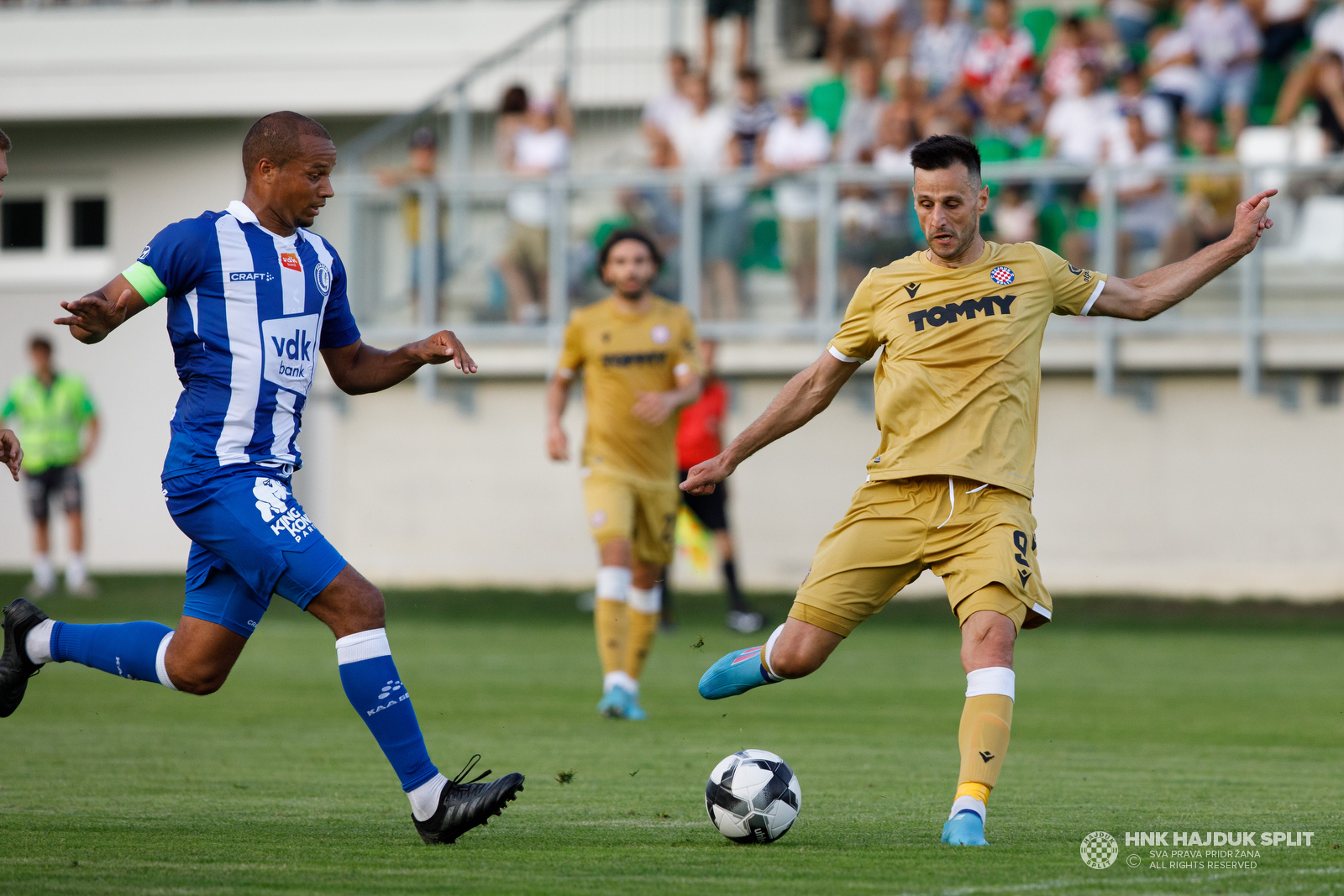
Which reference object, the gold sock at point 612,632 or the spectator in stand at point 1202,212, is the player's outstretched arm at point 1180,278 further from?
the spectator in stand at point 1202,212

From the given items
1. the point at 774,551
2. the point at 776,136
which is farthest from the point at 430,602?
the point at 776,136

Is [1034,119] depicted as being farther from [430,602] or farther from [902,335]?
[902,335]

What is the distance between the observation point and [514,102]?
1923 cm

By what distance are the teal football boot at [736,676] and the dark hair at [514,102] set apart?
44.8 feet

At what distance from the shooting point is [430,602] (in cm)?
1797

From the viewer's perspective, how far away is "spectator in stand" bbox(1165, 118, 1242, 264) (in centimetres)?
1570

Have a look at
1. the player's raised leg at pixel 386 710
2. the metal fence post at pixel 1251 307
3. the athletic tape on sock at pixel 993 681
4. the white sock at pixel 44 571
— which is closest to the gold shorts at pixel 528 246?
the white sock at pixel 44 571

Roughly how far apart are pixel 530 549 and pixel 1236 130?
8.55m

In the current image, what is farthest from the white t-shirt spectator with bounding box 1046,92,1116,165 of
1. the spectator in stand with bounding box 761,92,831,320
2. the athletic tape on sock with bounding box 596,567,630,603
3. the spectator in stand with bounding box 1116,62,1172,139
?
the athletic tape on sock with bounding box 596,567,630,603

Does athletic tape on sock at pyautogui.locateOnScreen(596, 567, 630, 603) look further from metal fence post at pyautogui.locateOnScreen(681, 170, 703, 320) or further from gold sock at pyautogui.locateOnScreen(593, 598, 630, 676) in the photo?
metal fence post at pyautogui.locateOnScreen(681, 170, 703, 320)

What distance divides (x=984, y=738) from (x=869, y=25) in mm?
15809

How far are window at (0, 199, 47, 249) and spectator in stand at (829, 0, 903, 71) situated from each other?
11.8 m

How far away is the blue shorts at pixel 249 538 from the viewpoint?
560 centimetres
